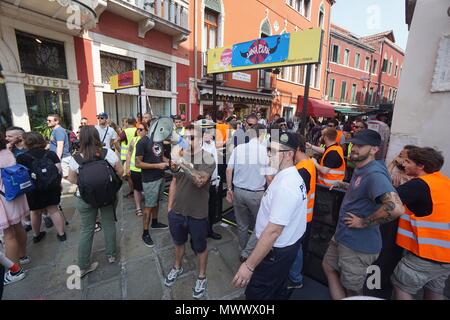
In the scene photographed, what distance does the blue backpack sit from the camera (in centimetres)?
232

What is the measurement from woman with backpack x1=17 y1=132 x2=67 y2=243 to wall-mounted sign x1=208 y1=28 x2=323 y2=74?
431cm

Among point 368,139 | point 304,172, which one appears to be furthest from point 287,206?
point 368,139

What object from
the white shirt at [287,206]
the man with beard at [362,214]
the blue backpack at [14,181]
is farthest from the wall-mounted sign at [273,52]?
the blue backpack at [14,181]

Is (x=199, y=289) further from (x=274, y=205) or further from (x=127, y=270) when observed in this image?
(x=274, y=205)

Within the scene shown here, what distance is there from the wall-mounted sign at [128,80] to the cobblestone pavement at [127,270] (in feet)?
13.2

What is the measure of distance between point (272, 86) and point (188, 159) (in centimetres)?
1408

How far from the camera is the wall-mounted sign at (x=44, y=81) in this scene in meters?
5.79

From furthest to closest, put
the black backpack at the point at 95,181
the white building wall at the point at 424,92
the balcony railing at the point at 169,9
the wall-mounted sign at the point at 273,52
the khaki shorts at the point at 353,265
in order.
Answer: the balcony railing at the point at 169,9, the wall-mounted sign at the point at 273,52, the white building wall at the point at 424,92, the black backpack at the point at 95,181, the khaki shorts at the point at 353,265

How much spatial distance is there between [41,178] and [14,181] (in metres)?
0.42

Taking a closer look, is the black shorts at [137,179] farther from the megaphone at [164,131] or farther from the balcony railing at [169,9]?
the balcony railing at [169,9]

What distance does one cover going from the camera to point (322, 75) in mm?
19734

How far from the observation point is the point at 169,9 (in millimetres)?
8547

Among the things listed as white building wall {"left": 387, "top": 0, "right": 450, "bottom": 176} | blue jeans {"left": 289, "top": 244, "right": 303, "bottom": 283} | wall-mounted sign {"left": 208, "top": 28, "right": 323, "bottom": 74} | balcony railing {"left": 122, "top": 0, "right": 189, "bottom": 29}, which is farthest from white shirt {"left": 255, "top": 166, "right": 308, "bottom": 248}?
balcony railing {"left": 122, "top": 0, "right": 189, "bottom": 29}

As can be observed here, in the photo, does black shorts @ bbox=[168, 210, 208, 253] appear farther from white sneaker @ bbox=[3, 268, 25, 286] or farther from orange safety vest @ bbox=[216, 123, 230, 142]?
orange safety vest @ bbox=[216, 123, 230, 142]
